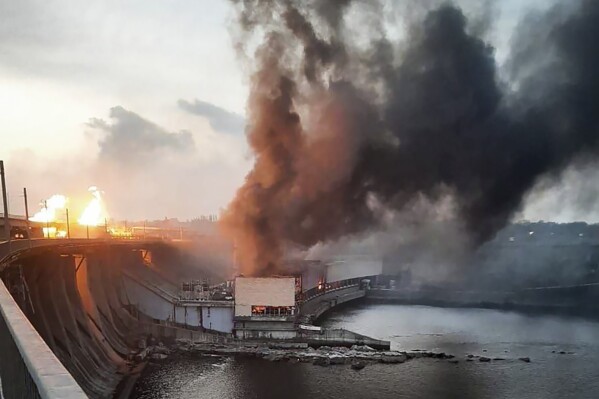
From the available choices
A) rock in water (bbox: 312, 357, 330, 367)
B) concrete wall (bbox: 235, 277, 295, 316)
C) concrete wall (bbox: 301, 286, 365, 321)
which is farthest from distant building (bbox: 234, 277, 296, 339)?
concrete wall (bbox: 301, 286, 365, 321)

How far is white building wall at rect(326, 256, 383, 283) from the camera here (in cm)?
11153

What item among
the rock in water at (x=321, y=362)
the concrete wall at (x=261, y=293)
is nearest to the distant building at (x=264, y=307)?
the concrete wall at (x=261, y=293)

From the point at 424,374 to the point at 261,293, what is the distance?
59.9 ft

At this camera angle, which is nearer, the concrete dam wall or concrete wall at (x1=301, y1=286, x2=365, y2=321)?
the concrete dam wall

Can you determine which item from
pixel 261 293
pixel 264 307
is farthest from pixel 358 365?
pixel 261 293

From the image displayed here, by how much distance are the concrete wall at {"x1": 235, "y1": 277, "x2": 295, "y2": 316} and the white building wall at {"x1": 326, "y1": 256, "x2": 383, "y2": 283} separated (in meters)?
55.3

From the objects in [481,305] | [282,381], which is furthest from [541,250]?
[282,381]

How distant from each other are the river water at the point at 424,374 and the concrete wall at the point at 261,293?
8.30 meters

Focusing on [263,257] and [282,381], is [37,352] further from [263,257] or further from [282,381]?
[263,257]

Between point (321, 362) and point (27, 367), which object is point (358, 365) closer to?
point (321, 362)

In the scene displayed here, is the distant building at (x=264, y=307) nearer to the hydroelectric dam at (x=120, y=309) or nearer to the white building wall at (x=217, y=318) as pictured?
the hydroelectric dam at (x=120, y=309)

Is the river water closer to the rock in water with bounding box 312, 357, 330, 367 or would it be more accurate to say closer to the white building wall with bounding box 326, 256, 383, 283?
the rock in water with bounding box 312, 357, 330, 367

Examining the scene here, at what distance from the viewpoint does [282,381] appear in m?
37.9

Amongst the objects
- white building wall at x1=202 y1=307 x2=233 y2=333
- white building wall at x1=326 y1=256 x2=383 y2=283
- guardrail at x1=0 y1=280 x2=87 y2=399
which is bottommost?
white building wall at x1=326 y1=256 x2=383 y2=283
